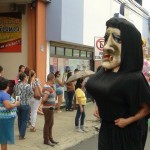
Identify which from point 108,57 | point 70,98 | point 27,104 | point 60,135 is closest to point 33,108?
point 60,135

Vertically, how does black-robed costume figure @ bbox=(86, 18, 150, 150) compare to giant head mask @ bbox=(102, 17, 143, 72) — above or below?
below

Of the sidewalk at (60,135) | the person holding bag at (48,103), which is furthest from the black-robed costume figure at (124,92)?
the sidewalk at (60,135)

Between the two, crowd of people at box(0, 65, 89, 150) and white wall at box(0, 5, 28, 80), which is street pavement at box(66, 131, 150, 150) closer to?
crowd of people at box(0, 65, 89, 150)

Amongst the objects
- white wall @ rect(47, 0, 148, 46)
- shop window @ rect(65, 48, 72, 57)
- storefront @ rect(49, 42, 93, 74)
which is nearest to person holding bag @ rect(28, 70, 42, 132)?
white wall @ rect(47, 0, 148, 46)

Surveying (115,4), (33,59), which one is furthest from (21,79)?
(115,4)

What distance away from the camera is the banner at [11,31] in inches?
545

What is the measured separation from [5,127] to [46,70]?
739 centimetres

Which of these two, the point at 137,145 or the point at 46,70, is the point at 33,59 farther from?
the point at 137,145

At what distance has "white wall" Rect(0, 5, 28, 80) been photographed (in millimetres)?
13781

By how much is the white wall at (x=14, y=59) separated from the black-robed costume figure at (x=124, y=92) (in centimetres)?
1003

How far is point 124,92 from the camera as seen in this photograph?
12.4 ft

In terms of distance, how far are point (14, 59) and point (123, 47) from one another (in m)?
10.4

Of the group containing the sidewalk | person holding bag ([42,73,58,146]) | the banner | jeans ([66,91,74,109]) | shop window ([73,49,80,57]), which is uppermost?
the banner

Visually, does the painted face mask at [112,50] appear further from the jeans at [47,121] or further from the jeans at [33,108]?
the jeans at [33,108]
